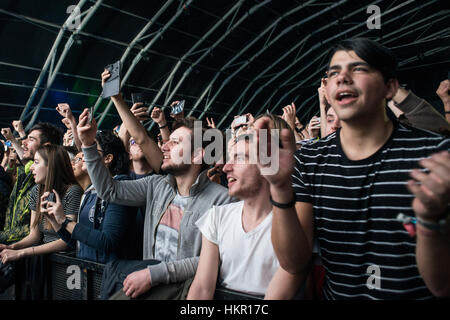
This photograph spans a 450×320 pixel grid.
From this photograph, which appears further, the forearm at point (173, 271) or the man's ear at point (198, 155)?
the man's ear at point (198, 155)

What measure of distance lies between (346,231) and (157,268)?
0.85 m

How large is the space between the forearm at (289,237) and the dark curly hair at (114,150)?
1.73 m

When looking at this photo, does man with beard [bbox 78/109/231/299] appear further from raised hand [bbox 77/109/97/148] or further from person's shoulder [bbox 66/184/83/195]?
person's shoulder [bbox 66/184/83/195]

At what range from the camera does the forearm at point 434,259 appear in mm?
918

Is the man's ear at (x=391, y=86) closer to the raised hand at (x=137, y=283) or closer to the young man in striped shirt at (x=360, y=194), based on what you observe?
the young man in striped shirt at (x=360, y=194)

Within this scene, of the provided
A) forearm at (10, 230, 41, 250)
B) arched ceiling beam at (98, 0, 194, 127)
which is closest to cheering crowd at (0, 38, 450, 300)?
forearm at (10, 230, 41, 250)

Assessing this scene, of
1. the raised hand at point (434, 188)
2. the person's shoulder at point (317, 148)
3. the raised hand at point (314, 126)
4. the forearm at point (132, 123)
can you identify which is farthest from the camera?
the raised hand at point (314, 126)

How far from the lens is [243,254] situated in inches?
54.9

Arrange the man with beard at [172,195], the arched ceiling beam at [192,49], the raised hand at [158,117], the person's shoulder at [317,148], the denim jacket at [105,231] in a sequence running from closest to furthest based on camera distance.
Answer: the person's shoulder at [317,148]
the man with beard at [172,195]
the denim jacket at [105,231]
the raised hand at [158,117]
the arched ceiling beam at [192,49]

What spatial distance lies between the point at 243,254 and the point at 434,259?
2.29ft

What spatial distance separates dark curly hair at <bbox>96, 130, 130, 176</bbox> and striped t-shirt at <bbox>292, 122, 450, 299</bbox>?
1706 mm

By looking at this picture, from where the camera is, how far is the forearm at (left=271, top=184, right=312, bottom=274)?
1073 mm

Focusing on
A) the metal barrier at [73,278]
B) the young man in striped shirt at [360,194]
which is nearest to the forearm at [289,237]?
the young man in striped shirt at [360,194]

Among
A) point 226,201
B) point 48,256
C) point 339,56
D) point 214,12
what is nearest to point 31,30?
point 214,12
